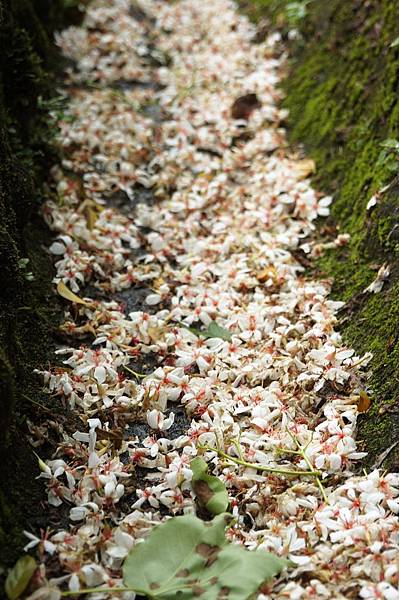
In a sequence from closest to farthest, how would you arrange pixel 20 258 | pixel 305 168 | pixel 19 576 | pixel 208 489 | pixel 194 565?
pixel 19 576 → pixel 194 565 → pixel 208 489 → pixel 20 258 → pixel 305 168

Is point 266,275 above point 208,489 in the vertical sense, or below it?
above

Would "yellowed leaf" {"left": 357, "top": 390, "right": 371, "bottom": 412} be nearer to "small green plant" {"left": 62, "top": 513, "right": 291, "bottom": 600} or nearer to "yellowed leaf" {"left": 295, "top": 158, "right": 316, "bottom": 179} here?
"small green plant" {"left": 62, "top": 513, "right": 291, "bottom": 600}

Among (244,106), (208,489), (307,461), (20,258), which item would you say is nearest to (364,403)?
(307,461)

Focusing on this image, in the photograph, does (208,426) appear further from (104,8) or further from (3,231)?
(104,8)

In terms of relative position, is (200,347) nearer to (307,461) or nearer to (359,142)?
(307,461)

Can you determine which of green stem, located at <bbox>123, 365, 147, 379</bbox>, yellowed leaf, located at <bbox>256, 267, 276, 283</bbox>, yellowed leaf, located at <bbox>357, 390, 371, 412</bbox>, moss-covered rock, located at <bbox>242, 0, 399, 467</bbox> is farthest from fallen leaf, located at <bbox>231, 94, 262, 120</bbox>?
yellowed leaf, located at <bbox>357, 390, 371, 412</bbox>

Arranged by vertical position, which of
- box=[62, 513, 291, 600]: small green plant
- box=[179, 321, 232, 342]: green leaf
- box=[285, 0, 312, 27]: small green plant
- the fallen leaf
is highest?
box=[285, 0, 312, 27]: small green plant

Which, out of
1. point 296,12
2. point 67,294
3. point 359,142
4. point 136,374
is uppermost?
point 296,12
